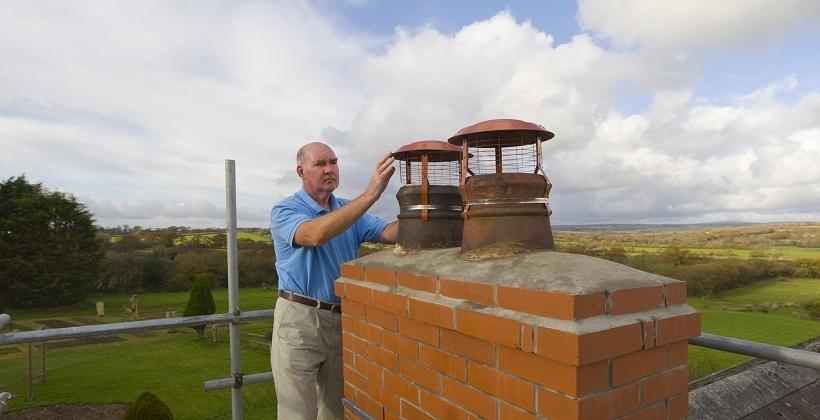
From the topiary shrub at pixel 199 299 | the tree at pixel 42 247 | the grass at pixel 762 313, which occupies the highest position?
the tree at pixel 42 247

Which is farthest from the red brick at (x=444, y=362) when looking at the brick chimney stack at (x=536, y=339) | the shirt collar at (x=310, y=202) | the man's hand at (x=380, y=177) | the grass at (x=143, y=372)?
the grass at (x=143, y=372)

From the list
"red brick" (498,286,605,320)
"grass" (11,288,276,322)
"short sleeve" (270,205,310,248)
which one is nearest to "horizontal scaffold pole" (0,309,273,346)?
"short sleeve" (270,205,310,248)

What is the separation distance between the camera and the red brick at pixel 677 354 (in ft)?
4.92

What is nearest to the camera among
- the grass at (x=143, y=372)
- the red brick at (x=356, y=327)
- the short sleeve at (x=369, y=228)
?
the red brick at (x=356, y=327)

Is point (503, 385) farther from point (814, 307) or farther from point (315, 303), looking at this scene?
point (814, 307)

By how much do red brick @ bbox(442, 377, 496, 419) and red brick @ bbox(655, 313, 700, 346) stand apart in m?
0.58

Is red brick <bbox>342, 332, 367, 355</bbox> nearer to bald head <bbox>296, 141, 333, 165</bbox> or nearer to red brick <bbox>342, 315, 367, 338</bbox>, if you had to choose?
red brick <bbox>342, 315, 367, 338</bbox>

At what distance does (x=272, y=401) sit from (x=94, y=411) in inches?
285

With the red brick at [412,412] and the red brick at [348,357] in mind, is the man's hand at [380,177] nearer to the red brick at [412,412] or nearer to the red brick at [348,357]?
the red brick at [348,357]

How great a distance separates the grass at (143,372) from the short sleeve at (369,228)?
58.2ft

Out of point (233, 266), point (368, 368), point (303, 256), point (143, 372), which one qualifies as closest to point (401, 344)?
point (368, 368)

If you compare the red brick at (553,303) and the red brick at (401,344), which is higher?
the red brick at (553,303)

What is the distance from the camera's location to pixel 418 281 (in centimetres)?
193

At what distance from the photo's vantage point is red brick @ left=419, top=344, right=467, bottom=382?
169 cm
